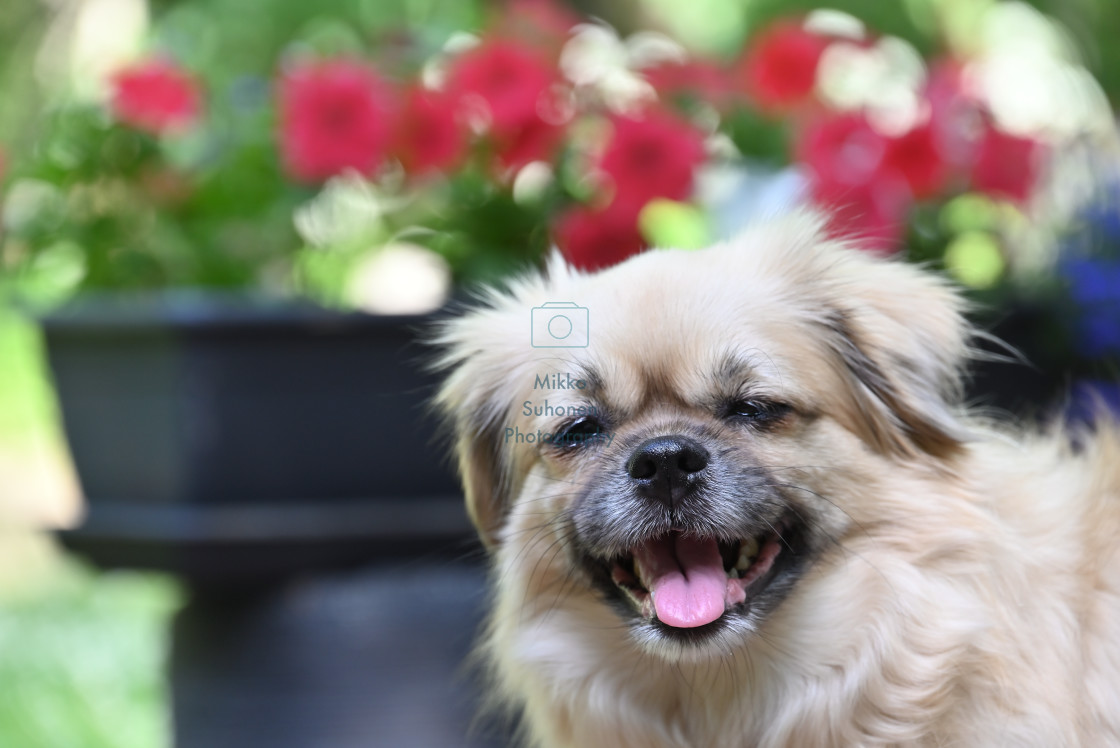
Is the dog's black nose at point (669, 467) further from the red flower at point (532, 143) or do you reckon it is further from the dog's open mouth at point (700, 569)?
the red flower at point (532, 143)

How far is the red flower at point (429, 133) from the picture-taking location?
3.13m

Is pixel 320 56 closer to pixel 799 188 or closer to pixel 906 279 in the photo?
pixel 799 188

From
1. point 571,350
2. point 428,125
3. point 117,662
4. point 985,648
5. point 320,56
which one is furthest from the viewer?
point 117,662

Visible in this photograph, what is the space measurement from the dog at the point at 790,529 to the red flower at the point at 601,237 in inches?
33.3

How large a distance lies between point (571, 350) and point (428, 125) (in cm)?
128

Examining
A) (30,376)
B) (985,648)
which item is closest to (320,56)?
(985,648)

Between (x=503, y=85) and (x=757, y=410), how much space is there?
59.9 inches

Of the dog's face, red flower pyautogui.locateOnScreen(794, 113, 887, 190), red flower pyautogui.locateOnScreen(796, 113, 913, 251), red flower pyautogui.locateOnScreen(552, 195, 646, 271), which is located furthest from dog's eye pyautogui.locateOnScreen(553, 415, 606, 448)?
red flower pyautogui.locateOnScreen(794, 113, 887, 190)

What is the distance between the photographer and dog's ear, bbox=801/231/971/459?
2.06 m

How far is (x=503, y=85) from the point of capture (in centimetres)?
313

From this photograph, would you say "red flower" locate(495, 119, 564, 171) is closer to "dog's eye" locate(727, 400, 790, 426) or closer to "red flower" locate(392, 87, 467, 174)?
"red flower" locate(392, 87, 467, 174)

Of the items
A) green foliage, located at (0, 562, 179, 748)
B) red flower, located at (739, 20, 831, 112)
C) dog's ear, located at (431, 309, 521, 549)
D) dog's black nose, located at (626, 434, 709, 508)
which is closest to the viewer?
dog's black nose, located at (626, 434, 709, 508)

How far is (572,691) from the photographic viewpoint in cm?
213

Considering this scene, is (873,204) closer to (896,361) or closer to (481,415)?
(896,361)
